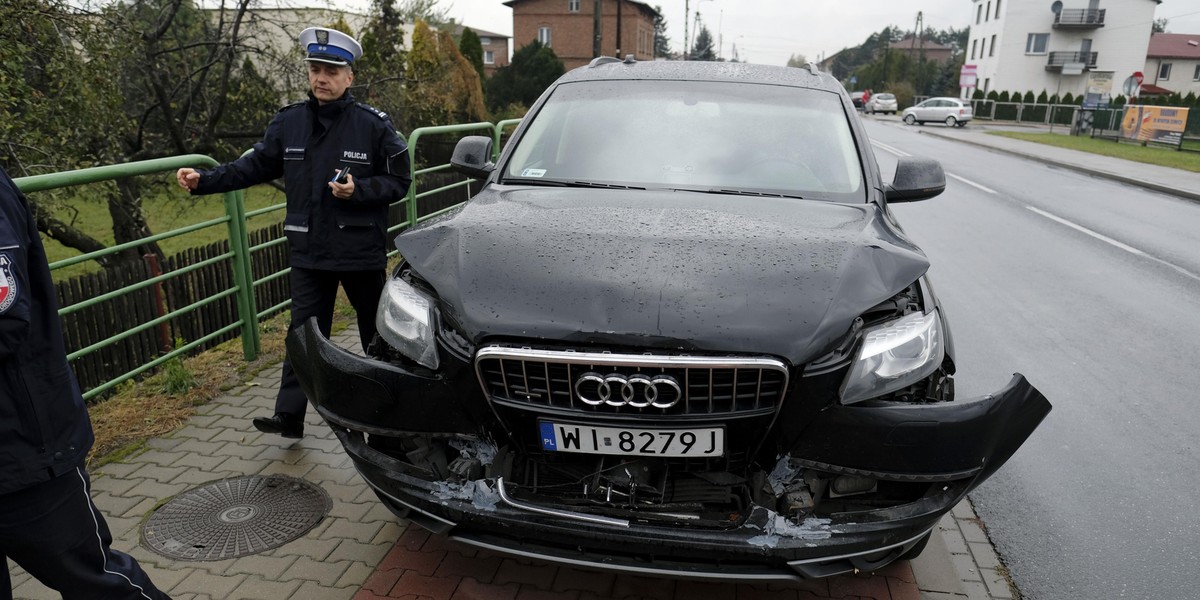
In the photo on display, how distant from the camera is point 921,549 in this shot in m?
3.04

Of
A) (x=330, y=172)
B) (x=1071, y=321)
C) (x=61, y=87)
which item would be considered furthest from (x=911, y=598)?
(x=61, y=87)

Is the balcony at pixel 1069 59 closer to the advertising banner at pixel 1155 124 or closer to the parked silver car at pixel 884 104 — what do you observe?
the parked silver car at pixel 884 104

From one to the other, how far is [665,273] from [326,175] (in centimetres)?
197

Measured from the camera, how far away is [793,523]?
231cm

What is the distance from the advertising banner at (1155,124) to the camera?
26.4 m

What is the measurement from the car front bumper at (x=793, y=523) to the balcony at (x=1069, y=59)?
2761 inches

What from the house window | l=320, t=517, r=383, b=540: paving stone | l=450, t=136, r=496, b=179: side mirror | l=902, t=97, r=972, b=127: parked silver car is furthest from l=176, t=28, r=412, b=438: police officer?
the house window

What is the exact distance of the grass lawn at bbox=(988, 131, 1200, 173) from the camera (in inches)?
850

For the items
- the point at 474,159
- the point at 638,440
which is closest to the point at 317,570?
the point at 638,440

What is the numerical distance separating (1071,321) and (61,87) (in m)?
9.61

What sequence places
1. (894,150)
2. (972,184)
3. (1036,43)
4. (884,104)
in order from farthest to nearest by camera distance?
(1036,43) → (884,104) → (894,150) → (972,184)

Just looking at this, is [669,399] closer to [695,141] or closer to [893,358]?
[893,358]

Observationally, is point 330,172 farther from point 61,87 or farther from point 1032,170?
point 1032,170

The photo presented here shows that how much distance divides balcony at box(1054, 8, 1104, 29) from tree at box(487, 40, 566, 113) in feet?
136
